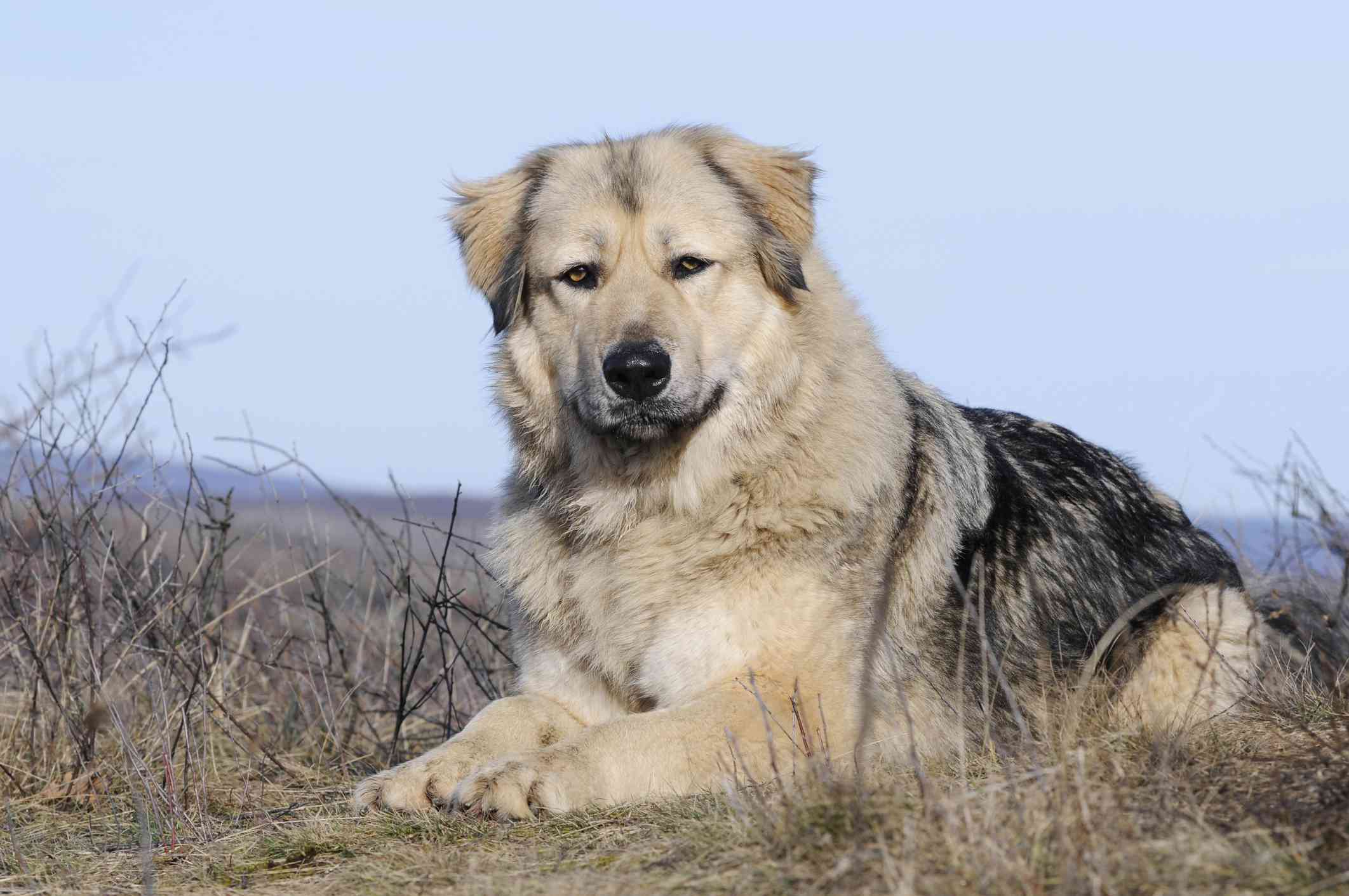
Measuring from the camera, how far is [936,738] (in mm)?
4484

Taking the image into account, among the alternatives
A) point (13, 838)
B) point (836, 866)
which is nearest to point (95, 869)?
point (13, 838)

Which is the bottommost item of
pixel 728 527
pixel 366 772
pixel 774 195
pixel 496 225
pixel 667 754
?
pixel 366 772

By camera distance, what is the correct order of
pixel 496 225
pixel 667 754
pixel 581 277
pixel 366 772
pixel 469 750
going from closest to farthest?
pixel 667 754, pixel 469 750, pixel 581 277, pixel 496 225, pixel 366 772

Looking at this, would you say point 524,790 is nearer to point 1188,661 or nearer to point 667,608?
point 667,608

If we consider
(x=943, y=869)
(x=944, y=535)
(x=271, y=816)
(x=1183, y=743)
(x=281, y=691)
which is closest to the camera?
(x=943, y=869)

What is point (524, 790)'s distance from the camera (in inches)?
148

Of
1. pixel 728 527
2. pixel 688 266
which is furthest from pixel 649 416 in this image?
pixel 688 266

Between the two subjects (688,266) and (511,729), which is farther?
(688,266)

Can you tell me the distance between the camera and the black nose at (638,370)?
13.9ft

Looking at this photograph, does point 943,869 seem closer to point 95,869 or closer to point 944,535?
point 944,535

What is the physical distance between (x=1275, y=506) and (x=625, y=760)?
8.86ft

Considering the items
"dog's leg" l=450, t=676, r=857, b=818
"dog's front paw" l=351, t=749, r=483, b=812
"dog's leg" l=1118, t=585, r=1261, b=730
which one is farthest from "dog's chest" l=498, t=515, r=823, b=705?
"dog's leg" l=1118, t=585, r=1261, b=730

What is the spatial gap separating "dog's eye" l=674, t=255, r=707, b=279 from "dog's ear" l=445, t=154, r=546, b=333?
0.66 metres

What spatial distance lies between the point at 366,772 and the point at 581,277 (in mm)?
2597
